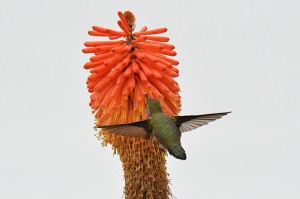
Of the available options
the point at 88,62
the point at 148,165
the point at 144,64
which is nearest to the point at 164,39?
the point at 144,64

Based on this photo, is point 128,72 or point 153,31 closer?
point 128,72

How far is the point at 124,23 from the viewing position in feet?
32.8

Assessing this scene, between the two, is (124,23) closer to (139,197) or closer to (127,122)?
(127,122)

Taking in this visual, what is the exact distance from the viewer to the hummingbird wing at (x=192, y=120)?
937 centimetres

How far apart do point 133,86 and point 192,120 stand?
2.90ft

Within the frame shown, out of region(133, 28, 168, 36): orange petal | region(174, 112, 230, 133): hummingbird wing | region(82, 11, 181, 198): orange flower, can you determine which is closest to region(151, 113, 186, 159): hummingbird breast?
region(174, 112, 230, 133): hummingbird wing

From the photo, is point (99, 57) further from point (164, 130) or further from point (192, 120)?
point (192, 120)

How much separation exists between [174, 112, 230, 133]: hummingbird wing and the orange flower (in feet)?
1.14

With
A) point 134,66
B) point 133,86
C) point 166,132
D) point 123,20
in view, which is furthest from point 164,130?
point 123,20

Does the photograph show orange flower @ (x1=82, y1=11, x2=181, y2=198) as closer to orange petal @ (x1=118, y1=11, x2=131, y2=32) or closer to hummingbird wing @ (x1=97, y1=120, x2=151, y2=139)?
orange petal @ (x1=118, y1=11, x2=131, y2=32)

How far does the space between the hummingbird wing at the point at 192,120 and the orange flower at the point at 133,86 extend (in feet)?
1.14

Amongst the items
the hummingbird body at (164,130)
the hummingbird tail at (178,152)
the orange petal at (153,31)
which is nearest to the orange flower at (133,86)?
the orange petal at (153,31)

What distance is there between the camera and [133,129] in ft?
30.7

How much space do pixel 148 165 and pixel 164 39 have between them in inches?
64.9
